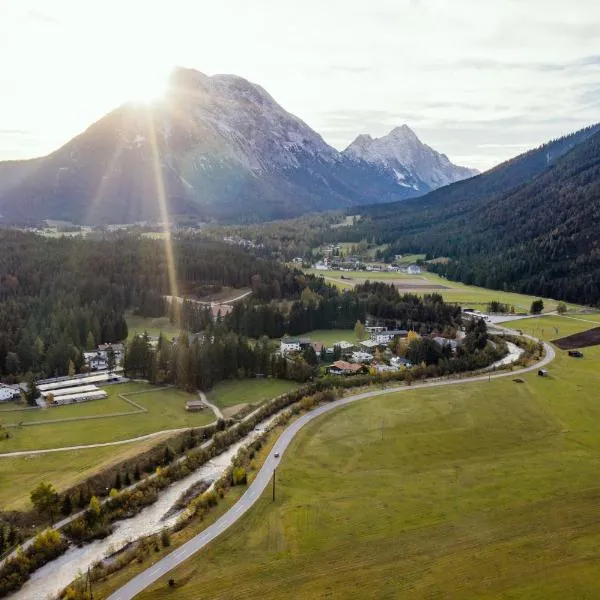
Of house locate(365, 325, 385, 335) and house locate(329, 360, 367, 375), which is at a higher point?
house locate(365, 325, 385, 335)

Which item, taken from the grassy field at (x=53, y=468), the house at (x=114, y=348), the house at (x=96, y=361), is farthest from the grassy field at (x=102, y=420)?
the house at (x=114, y=348)

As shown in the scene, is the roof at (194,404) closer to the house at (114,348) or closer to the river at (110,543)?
the river at (110,543)

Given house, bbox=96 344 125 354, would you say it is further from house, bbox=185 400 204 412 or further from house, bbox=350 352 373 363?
house, bbox=350 352 373 363

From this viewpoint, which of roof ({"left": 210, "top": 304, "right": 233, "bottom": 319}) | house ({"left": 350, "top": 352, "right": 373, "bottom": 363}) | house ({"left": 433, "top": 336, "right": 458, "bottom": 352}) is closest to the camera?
house ({"left": 350, "top": 352, "right": 373, "bottom": 363})

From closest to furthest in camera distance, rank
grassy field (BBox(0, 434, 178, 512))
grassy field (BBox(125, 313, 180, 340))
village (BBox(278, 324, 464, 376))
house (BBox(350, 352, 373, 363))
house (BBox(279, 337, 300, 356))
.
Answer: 1. grassy field (BBox(0, 434, 178, 512))
2. village (BBox(278, 324, 464, 376))
3. house (BBox(350, 352, 373, 363))
4. house (BBox(279, 337, 300, 356))
5. grassy field (BBox(125, 313, 180, 340))

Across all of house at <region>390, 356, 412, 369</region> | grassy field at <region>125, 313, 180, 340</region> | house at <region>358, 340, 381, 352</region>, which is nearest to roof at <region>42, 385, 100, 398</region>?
grassy field at <region>125, 313, 180, 340</region>

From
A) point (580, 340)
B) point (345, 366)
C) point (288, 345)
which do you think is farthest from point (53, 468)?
point (580, 340)
